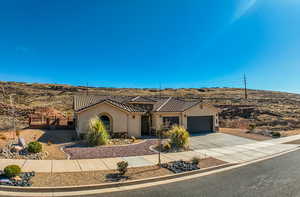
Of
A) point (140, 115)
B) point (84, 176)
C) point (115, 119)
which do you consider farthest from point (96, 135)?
point (84, 176)

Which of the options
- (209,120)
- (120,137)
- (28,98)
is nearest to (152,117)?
(120,137)

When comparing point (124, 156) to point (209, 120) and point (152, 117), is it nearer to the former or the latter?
point (152, 117)

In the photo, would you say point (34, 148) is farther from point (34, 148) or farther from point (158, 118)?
point (158, 118)

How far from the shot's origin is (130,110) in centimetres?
1936

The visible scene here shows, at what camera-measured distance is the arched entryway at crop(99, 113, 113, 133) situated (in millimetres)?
18344

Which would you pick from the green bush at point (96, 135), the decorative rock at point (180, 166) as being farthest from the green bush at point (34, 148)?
the decorative rock at point (180, 166)

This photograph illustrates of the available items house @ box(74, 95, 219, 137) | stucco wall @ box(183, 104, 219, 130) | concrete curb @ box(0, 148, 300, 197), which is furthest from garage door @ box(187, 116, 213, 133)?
concrete curb @ box(0, 148, 300, 197)

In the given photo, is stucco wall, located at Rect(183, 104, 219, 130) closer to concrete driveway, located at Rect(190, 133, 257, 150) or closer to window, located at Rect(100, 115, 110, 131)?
concrete driveway, located at Rect(190, 133, 257, 150)

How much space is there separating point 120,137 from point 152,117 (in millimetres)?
5018

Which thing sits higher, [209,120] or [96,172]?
[209,120]

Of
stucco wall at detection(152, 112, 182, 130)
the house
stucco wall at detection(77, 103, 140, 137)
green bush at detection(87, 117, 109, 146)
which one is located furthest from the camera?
stucco wall at detection(152, 112, 182, 130)

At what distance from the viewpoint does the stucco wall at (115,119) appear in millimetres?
17594

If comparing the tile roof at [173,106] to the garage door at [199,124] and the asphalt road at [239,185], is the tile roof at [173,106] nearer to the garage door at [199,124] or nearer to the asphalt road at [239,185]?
the garage door at [199,124]

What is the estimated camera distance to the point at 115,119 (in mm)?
18578
